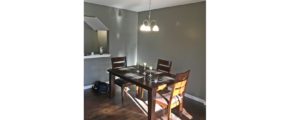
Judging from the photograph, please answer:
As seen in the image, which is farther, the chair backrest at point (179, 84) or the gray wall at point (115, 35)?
the gray wall at point (115, 35)

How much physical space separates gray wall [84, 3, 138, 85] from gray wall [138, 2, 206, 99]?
0.51 metres

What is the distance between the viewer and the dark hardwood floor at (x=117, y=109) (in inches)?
123

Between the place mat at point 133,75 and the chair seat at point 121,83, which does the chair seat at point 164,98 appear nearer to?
the place mat at point 133,75

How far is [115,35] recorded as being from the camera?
5031mm

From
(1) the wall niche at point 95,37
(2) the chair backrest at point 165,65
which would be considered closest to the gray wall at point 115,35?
(1) the wall niche at point 95,37

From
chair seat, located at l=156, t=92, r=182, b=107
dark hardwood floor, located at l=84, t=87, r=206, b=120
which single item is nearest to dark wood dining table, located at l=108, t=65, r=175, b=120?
chair seat, located at l=156, t=92, r=182, b=107

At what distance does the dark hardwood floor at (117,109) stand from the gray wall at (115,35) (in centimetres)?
83

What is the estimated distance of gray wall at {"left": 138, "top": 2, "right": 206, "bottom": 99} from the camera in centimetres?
383

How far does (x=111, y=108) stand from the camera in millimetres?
3463

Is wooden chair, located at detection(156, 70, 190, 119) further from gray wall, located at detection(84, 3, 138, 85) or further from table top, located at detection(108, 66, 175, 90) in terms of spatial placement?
gray wall, located at detection(84, 3, 138, 85)

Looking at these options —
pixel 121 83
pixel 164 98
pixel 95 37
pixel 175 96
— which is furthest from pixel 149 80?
pixel 95 37
